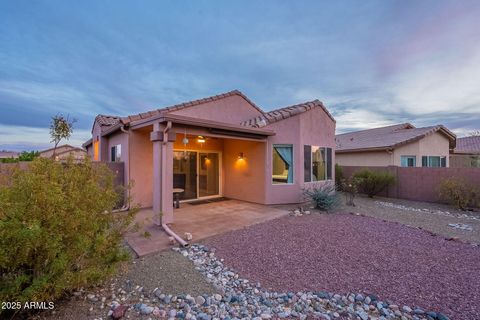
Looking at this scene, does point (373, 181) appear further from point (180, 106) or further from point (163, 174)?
point (163, 174)

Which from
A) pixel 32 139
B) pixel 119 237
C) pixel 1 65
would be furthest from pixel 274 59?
pixel 32 139

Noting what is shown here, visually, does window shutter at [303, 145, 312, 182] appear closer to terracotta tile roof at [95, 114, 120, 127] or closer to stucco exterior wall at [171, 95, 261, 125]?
stucco exterior wall at [171, 95, 261, 125]

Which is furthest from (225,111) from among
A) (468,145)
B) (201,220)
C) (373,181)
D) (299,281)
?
(468,145)

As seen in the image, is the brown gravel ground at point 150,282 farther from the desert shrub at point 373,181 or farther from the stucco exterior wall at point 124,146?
the desert shrub at point 373,181

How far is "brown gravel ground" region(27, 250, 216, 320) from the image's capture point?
2.96m

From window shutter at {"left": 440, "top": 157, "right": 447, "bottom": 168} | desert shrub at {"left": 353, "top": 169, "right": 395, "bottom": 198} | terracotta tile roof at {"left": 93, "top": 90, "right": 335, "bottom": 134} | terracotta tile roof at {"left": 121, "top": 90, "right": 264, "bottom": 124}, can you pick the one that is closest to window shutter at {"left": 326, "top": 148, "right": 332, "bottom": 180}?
desert shrub at {"left": 353, "top": 169, "right": 395, "bottom": 198}

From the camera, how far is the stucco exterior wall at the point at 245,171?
10.1 meters

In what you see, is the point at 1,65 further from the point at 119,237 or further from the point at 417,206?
the point at 417,206

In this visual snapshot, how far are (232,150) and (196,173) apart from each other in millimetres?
2141

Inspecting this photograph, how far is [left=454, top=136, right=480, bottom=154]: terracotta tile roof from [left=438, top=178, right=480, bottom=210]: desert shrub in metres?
18.7

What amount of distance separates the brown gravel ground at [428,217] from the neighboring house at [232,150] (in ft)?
9.01

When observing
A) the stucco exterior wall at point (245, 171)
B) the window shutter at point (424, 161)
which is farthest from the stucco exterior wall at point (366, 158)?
the stucco exterior wall at point (245, 171)

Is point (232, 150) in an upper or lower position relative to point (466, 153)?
lower

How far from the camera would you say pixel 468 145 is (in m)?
26.0
